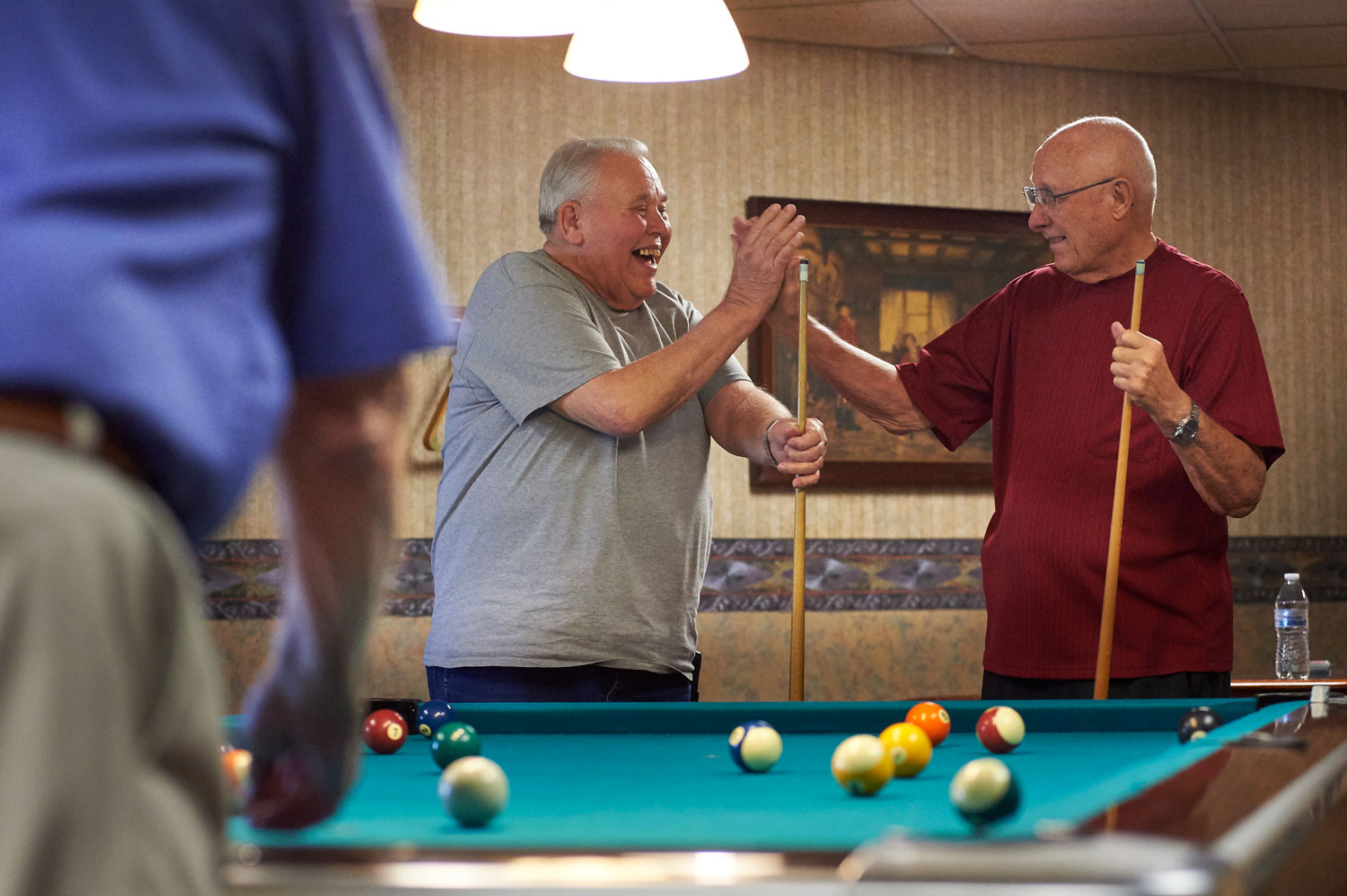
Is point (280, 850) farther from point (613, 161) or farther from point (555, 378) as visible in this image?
point (613, 161)

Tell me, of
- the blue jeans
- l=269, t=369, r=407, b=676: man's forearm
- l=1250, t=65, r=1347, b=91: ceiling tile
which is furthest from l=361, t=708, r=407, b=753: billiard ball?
l=1250, t=65, r=1347, b=91: ceiling tile

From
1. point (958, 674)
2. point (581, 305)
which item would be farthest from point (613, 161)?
point (958, 674)

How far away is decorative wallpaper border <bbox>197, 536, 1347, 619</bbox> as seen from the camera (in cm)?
462

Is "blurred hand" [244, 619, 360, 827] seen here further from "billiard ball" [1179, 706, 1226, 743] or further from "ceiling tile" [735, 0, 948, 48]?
"ceiling tile" [735, 0, 948, 48]

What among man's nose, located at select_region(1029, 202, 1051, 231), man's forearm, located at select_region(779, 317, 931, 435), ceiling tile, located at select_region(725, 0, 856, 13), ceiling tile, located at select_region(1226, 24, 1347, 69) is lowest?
man's forearm, located at select_region(779, 317, 931, 435)

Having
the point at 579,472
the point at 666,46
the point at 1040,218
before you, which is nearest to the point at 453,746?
the point at 579,472

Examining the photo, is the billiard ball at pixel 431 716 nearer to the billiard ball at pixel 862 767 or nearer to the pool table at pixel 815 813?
the pool table at pixel 815 813

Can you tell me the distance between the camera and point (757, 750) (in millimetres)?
1584

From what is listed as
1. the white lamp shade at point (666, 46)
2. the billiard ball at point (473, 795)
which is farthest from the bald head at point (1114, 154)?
the billiard ball at point (473, 795)

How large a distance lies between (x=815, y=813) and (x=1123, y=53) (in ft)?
14.7

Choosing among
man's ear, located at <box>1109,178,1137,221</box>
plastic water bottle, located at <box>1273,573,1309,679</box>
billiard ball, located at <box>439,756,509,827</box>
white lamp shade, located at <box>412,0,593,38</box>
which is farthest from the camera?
plastic water bottle, located at <box>1273,573,1309,679</box>

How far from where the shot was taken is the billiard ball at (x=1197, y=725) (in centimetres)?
177

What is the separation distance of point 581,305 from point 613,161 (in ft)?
1.14

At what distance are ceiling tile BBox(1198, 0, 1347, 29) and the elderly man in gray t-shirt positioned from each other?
Answer: 2512mm
